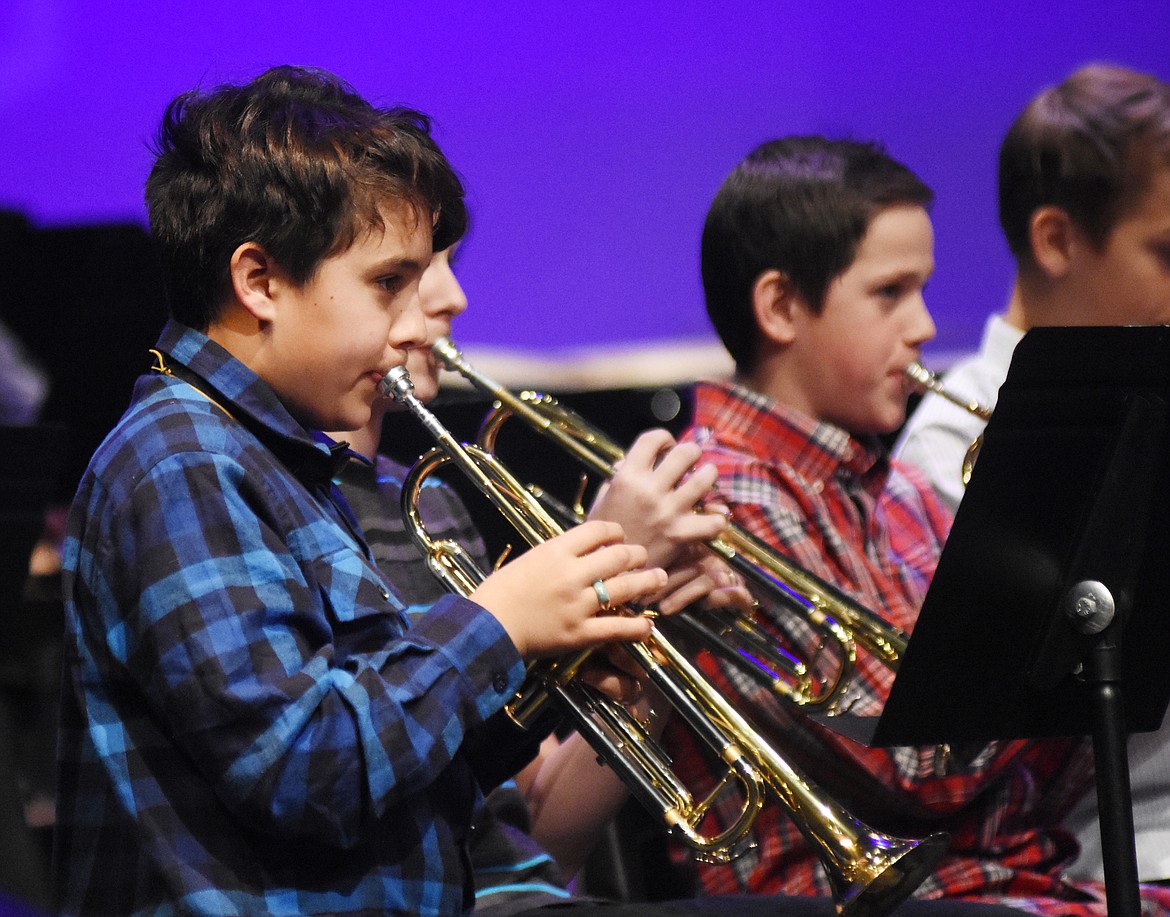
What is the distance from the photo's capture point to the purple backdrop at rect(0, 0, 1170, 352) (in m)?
3.30

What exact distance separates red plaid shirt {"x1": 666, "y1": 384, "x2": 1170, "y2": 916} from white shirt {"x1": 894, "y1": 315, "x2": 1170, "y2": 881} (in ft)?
0.16

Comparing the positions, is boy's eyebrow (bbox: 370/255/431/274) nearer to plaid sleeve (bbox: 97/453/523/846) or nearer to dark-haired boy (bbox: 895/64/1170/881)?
plaid sleeve (bbox: 97/453/523/846)

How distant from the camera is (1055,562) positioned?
1.36 meters

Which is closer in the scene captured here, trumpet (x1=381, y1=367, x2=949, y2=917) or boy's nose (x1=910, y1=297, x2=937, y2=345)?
trumpet (x1=381, y1=367, x2=949, y2=917)

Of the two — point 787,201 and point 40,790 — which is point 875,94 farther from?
point 40,790

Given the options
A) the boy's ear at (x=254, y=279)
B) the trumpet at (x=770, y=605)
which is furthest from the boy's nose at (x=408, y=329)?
the trumpet at (x=770, y=605)

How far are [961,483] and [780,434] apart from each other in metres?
0.38

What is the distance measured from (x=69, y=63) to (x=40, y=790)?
6.12ft

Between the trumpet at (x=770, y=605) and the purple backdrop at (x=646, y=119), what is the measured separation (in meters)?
1.58

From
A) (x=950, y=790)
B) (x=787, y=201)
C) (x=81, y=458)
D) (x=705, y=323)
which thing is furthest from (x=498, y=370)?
(x=950, y=790)

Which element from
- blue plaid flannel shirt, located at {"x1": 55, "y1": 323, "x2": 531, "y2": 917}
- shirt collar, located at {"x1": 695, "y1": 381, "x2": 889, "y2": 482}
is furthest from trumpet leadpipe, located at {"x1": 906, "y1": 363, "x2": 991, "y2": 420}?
blue plaid flannel shirt, located at {"x1": 55, "y1": 323, "x2": 531, "y2": 917}

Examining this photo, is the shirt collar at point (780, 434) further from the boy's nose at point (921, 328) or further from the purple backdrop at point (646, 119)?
the purple backdrop at point (646, 119)

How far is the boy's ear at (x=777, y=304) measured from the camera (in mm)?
A: 2031

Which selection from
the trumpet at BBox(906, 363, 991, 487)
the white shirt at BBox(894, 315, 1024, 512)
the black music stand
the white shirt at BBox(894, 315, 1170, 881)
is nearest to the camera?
the black music stand
